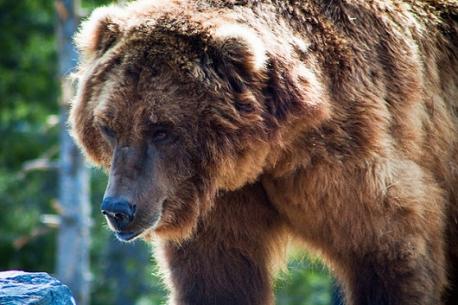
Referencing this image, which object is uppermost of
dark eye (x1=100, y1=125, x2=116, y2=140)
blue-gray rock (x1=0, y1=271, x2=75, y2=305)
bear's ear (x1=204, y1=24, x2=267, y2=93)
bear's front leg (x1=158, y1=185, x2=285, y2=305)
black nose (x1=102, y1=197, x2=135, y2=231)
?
bear's ear (x1=204, y1=24, x2=267, y2=93)

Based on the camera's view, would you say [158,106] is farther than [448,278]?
No

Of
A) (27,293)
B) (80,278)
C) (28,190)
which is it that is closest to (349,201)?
(27,293)

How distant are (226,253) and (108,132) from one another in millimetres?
959

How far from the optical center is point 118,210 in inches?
209

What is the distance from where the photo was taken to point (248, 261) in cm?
605

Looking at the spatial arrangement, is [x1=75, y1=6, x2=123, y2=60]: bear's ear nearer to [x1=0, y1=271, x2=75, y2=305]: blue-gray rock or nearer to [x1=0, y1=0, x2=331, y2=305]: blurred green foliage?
[x1=0, y1=271, x2=75, y2=305]: blue-gray rock

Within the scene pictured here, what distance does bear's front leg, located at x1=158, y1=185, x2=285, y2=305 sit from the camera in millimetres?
5914

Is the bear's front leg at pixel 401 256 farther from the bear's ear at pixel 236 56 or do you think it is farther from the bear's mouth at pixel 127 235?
the bear's mouth at pixel 127 235

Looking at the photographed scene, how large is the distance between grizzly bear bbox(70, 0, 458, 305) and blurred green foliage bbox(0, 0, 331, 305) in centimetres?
1299

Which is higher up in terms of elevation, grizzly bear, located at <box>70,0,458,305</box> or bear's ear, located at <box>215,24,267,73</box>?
bear's ear, located at <box>215,24,267,73</box>

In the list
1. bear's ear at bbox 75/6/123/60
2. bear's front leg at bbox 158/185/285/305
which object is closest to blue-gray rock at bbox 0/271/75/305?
bear's front leg at bbox 158/185/285/305

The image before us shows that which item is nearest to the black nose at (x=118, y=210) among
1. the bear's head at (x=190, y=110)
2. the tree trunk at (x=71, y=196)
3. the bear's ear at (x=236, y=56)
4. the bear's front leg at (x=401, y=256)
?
the bear's head at (x=190, y=110)

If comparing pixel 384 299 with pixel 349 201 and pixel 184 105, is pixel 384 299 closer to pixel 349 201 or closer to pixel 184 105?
pixel 349 201

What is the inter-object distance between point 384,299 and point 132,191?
1.49 metres
